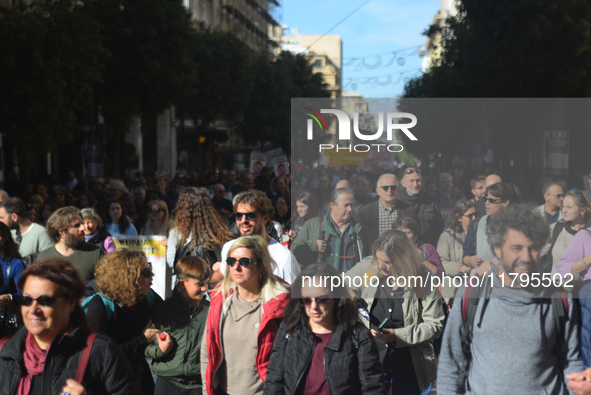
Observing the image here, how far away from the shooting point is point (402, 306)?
3605 mm

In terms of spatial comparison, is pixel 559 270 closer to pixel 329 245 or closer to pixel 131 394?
pixel 329 245

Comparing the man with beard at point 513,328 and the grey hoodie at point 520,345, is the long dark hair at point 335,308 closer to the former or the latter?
the man with beard at point 513,328

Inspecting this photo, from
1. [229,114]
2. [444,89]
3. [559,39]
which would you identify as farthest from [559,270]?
[229,114]

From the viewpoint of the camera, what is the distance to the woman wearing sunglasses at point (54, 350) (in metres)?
2.32

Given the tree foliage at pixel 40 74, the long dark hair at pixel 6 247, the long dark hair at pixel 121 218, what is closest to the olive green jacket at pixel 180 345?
the long dark hair at pixel 6 247

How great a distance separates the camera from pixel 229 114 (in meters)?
27.2

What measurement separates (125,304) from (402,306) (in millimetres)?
1569

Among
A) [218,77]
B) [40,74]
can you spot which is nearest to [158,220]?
[40,74]

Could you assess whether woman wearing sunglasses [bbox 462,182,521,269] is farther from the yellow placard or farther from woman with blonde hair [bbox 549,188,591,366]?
the yellow placard

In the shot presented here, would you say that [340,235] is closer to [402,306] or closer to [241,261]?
[402,306]

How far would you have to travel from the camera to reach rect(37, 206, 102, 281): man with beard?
465cm

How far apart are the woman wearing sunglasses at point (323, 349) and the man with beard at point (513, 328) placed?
376 mm

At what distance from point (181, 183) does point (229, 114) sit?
43.6 feet

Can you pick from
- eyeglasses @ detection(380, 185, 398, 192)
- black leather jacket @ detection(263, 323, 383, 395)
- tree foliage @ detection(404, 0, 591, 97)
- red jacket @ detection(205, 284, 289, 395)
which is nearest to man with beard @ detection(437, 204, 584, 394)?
black leather jacket @ detection(263, 323, 383, 395)
